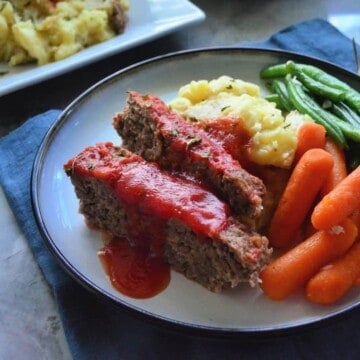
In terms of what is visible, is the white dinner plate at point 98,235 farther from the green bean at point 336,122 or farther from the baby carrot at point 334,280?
the green bean at point 336,122

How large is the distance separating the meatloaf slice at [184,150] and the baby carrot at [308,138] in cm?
44

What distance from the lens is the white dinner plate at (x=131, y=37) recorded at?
4.24 m

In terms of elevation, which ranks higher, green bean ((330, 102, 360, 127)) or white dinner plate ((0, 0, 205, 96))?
white dinner plate ((0, 0, 205, 96))

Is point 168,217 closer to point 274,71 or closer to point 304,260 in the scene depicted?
point 304,260

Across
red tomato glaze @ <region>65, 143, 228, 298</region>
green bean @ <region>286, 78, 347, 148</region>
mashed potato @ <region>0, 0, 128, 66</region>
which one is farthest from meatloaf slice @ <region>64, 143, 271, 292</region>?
mashed potato @ <region>0, 0, 128, 66</region>

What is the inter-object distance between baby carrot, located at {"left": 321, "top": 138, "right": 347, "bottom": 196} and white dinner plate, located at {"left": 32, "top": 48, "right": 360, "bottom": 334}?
0.61m

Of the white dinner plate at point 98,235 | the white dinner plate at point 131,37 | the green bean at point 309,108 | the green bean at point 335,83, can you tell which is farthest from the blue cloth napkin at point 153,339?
the white dinner plate at point 131,37

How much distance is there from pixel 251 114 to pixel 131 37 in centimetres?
180

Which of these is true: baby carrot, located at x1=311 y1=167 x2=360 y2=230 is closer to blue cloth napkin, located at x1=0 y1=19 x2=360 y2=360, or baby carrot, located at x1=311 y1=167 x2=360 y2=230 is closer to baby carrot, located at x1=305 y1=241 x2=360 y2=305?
baby carrot, located at x1=305 y1=241 x2=360 y2=305

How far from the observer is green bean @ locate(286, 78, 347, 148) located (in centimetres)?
332

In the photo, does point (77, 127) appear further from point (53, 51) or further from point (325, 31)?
point (325, 31)

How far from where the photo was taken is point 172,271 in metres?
2.87

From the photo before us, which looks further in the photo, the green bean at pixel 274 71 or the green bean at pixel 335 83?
the green bean at pixel 274 71

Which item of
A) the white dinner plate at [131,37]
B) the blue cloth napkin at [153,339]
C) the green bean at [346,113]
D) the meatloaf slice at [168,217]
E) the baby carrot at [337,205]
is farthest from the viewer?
the white dinner plate at [131,37]
